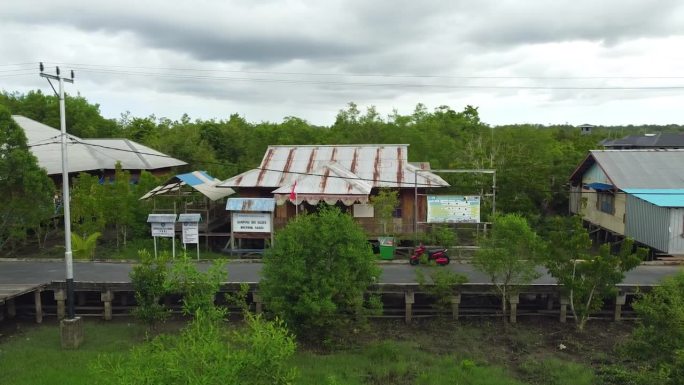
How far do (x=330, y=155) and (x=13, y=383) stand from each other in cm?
2021

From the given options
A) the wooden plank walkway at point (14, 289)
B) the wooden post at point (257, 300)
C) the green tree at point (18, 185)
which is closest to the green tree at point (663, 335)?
the wooden post at point (257, 300)

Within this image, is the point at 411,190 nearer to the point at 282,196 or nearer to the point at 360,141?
the point at 282,196

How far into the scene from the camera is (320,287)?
56.0 ft

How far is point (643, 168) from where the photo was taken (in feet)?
96.2

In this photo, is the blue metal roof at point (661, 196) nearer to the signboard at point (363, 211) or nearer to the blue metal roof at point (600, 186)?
the blue metal roof at point (600, 186)

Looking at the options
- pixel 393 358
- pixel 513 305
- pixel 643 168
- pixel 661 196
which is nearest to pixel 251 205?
pixel 393 358

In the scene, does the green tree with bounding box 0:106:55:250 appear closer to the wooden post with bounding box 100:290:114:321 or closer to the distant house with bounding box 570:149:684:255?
the wooden post with bounding box 100:290:114:321

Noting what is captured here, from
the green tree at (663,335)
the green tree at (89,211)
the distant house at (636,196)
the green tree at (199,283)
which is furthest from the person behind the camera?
the green tree at (89,211)

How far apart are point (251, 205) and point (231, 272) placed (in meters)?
4.21

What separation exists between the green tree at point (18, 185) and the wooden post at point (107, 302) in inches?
336

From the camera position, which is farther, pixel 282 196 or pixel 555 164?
pixel 555 164

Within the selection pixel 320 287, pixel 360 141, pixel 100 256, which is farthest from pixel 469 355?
pixel 360 141

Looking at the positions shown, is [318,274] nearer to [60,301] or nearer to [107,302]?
[107,302]

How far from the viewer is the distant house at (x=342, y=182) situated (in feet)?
87.1
